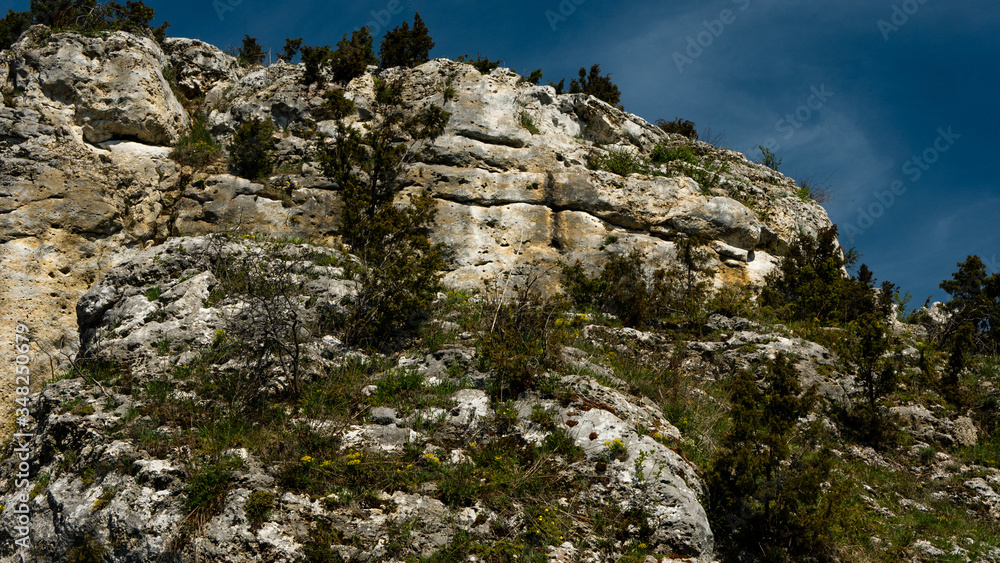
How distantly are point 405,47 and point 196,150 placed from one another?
7867 mm

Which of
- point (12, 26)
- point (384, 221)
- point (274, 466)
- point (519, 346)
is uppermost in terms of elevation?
point (12, 26)

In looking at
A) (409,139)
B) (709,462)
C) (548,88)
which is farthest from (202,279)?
(548,88)

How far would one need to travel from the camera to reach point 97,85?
15.5m

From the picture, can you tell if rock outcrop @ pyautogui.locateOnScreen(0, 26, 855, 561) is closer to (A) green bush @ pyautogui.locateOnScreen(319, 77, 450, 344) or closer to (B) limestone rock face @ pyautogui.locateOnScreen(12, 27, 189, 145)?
(B) limestone rock face @ pyautogui.locateOnScreen(12, 27, 189, 145)

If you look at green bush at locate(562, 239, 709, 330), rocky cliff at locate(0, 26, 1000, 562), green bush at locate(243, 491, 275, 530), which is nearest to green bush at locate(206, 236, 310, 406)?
rocky cliff at locate(0, 26, 1000, 562)

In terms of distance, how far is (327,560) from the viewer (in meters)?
6.81

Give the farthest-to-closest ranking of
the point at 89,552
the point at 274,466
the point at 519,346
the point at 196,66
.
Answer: the point at 196,66 < the point at 519,346 < the point at 274,466 < the point at 89,552

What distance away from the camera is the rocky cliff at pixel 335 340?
24.8 feet

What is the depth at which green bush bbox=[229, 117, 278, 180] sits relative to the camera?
16.3 metres

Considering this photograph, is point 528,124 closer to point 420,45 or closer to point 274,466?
point 420,45

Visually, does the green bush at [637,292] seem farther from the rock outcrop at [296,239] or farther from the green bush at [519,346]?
the green bush at [519,346]

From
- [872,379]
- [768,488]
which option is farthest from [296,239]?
[872,379]

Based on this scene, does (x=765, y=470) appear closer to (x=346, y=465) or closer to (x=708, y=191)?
(x=346, y=465)

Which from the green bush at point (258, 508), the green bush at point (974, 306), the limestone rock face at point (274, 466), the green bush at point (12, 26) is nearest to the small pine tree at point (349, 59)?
the green bush at point (12, 26)
